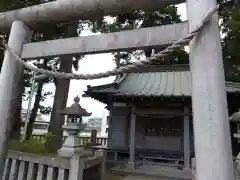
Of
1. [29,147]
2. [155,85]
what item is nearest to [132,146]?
[155,85]

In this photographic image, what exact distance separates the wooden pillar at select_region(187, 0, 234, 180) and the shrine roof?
5.18 m

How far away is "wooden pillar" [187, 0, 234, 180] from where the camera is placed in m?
1.19

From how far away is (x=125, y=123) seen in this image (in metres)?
8.08

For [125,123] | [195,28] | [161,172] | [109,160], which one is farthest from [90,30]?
[195,28]

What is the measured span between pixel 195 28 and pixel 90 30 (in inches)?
288

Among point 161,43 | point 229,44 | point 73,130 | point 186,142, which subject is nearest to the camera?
point 161,43

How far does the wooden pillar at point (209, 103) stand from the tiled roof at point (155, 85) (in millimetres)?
5294

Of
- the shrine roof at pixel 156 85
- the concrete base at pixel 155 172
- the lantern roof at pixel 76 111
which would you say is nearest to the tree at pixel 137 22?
the shrine roof at pixel 156 85

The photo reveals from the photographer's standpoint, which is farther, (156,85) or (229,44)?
(156,85)

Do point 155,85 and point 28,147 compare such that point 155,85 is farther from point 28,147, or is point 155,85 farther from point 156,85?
point 28,147

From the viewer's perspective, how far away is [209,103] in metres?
1.26

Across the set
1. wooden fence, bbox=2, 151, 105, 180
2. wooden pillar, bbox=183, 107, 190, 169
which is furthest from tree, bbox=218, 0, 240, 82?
wooden fence, bbox=2, 151, 105, 180

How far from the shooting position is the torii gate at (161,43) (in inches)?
48.0

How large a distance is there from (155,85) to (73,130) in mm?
4871
